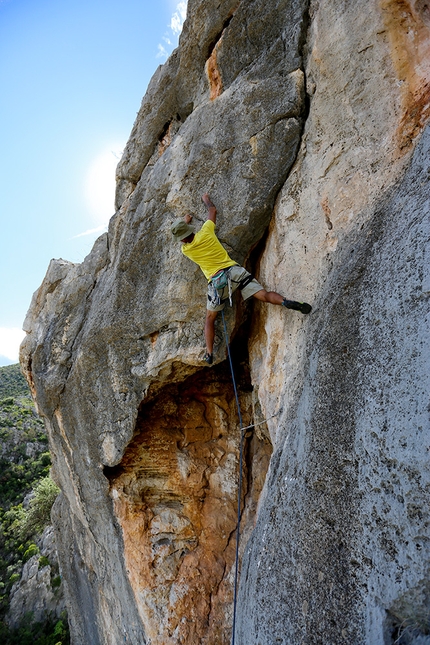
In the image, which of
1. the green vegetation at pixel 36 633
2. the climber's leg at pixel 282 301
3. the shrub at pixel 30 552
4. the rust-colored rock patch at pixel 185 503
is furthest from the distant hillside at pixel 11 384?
the climber's leg at pixel 282 301

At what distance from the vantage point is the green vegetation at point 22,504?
1884 cm

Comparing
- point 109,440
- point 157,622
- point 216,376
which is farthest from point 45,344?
point 157,622

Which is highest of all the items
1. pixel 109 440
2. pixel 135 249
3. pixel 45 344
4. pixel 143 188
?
pixel 143 188

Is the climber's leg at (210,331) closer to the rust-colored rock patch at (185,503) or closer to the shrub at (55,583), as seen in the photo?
the rust-colored rock patch at (185,503)

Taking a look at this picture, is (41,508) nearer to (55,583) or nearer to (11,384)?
(55,583)

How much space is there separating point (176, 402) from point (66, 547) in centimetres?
611

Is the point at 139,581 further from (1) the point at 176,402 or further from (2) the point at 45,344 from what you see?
(2) the point at 45,344

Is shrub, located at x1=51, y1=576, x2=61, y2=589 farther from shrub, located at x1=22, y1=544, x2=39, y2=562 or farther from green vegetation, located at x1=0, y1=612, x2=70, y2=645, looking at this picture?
shrub, located at x1=22, y1=544, x2=39, y2=562

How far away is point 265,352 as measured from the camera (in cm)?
513

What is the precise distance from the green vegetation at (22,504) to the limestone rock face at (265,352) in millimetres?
14658

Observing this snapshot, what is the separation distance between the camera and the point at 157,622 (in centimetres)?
595

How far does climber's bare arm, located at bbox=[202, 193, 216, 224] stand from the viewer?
4.86 metres

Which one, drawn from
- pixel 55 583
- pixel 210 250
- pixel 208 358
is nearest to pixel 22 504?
pixel 55 583

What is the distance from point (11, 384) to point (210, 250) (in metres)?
61.6
